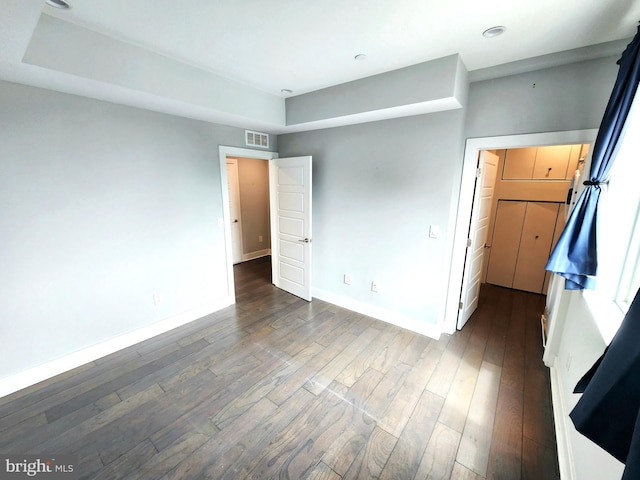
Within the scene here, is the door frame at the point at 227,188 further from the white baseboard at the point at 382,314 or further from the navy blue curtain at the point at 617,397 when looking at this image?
the navy blue curtain at the point at 617,397

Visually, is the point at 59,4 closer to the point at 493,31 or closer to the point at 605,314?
the point at 493,31

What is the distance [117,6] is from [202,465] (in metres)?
2.76

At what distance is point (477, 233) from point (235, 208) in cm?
422

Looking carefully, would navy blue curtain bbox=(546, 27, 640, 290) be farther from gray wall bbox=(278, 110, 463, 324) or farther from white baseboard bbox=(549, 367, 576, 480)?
gray wall bbox=(278, 110, 463, 324)

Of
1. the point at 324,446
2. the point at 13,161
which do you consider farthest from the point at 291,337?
the point at 13,161

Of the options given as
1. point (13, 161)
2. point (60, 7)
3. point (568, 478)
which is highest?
point (60, 7)

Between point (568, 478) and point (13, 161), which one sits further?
point (13, 161)

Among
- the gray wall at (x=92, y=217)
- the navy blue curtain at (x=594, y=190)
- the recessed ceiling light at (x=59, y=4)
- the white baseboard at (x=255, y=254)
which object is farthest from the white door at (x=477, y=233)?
the white baseboard at (x=255, y=254)

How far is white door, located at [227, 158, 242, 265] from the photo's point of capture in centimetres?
503

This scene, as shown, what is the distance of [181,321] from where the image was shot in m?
3.08

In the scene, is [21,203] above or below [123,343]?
above

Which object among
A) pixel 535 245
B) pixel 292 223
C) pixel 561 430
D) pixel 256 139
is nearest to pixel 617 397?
pixel 561 430

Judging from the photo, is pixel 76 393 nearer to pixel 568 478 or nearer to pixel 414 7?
pixel 568 478

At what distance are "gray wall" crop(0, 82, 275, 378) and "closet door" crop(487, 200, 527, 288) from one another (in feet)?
13.8
